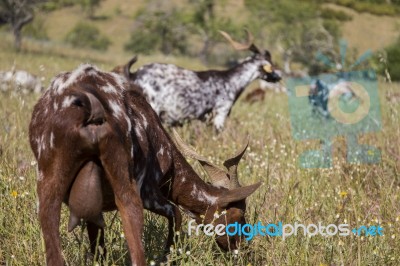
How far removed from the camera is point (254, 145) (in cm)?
747

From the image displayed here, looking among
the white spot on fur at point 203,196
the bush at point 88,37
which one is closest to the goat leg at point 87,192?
the white spot on fur at point 203,196

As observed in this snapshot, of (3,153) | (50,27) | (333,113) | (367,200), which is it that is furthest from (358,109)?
(50,27)

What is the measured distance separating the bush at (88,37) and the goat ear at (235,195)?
66470 millimetres

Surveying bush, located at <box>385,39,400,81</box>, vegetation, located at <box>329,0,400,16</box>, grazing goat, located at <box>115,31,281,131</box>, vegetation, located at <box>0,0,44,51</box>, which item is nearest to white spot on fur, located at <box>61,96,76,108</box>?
grazing goat, located at <box>115,31,281,131</box>

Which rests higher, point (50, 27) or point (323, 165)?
point (323, 165)

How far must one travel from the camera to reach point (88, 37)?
72.6 meters

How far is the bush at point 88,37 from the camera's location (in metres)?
69.7

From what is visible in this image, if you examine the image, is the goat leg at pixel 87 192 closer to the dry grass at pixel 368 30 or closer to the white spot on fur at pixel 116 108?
the white spot on fur at pixel 116 108

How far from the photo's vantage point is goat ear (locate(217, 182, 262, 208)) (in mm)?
3701

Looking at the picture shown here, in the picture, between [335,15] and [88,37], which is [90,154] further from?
[335,15]

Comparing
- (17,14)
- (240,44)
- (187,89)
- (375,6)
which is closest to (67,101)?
(187,89)

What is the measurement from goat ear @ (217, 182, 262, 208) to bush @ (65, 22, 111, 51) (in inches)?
2617

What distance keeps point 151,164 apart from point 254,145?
3960 mm

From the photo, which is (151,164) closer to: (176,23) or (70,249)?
(70,249)
